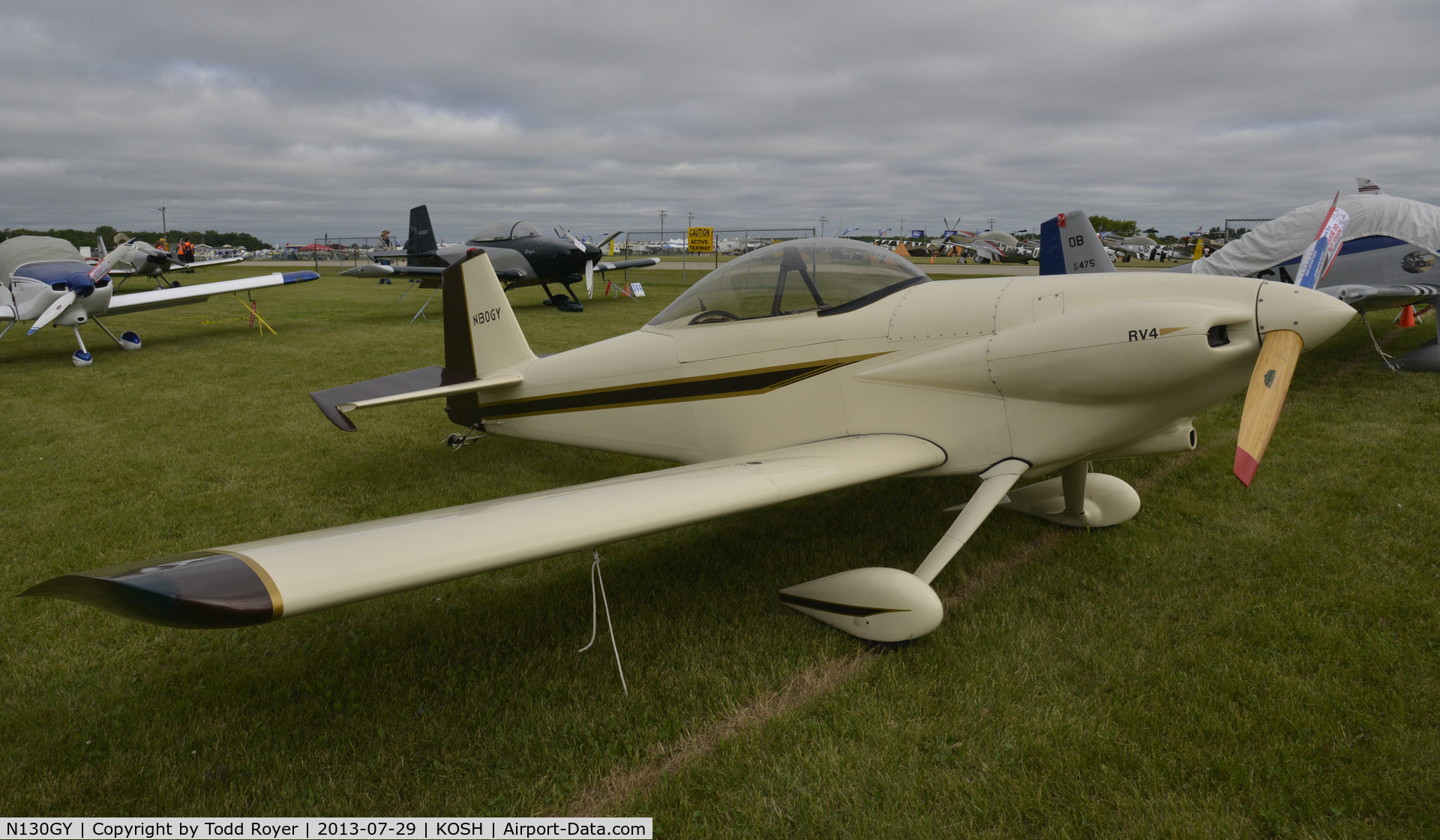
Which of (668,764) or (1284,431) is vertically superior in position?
(1284,431)

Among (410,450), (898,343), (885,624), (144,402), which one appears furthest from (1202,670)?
(144,402)

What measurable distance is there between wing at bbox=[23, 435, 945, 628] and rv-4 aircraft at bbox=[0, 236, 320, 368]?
461 inches

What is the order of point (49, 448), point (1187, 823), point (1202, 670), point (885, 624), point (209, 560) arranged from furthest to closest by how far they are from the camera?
point (49, 448) → point (885, 624) → point (1202, 670) → point (1187, 823) → point (209, 560)

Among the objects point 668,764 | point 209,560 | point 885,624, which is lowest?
point 668,764

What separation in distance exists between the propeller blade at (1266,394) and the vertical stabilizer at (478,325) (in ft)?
14.4

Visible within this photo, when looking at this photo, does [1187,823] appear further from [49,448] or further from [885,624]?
[49,448]

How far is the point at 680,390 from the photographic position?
4363 mm

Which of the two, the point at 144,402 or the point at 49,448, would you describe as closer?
the point at 49,448

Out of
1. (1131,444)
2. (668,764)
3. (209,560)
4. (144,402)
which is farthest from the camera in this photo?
(144,402)

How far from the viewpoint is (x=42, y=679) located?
3.04m

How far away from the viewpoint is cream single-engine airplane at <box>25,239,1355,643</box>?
7.16 feet

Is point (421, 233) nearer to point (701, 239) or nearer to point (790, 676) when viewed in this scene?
point (701, 239)

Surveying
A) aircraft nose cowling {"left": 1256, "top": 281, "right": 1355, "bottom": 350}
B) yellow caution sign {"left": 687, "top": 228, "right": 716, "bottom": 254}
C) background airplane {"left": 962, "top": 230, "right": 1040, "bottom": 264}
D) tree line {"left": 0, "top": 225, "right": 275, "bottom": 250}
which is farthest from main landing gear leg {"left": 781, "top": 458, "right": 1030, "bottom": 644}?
tree line {"left": 0, "top": 225, "right": 275, "bottom": 250}

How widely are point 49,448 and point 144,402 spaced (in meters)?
1.96
